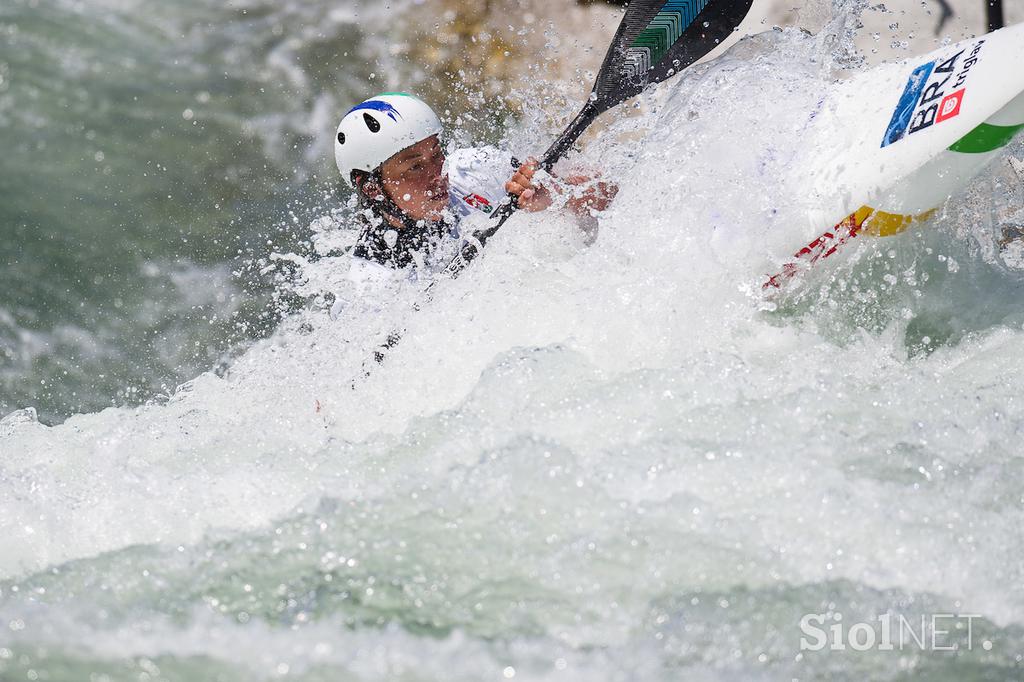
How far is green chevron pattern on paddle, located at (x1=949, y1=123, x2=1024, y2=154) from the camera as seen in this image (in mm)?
2426

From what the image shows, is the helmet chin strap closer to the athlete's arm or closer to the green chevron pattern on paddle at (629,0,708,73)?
the athlete's arm

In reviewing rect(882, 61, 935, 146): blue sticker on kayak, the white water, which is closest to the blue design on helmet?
the white water

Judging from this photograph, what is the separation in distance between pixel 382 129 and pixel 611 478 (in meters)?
1.57

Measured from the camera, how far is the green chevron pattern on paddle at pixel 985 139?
7.96 feet

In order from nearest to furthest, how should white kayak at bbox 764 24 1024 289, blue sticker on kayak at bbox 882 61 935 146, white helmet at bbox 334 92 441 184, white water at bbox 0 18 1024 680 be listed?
white water at bbox 0 18 1024 680 < white kayak at bbox 764 24 1024 289 < blue sticker on kayak at bbox 882 61 935 146 < white helmet at bbox 334 92 441 184

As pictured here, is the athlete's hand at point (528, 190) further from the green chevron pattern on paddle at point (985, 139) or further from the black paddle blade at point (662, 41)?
the green chevron pattern on paddle at point (985, 139)

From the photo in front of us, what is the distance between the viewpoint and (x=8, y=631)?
81.2 inches

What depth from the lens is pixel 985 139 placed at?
245cm

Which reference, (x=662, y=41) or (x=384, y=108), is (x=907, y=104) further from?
(x=384, y=108)

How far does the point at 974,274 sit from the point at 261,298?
3.39 m

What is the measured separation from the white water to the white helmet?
50cm

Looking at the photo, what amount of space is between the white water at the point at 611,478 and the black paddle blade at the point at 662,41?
45cm

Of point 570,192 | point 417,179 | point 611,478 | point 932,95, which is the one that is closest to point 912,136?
point 932,95

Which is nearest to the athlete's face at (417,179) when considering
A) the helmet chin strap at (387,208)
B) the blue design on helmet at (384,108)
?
the helmet chin strap at (387,208)
